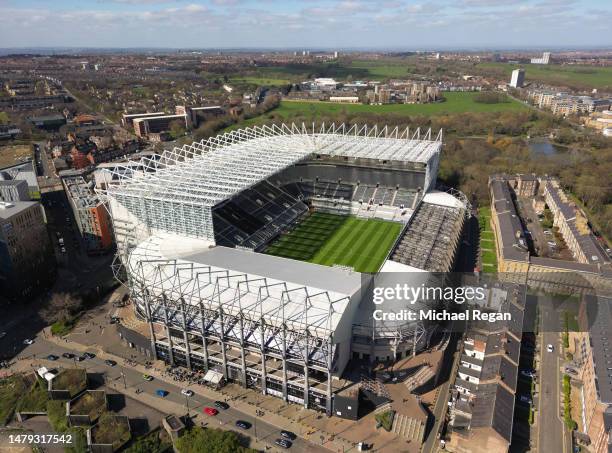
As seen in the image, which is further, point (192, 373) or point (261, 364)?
point (192, 373)

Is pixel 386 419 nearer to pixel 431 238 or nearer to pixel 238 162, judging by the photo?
pixel 431 238

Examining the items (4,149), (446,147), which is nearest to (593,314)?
(446,147)

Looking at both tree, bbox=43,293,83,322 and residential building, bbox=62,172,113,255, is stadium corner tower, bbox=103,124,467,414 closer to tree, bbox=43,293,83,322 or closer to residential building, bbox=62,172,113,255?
tree, bbox=43,293,83,322

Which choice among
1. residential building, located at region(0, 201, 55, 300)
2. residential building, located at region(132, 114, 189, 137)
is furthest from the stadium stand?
residential building, located at region(132, 114, 189, 137)

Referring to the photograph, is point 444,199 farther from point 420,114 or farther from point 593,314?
point 420,114

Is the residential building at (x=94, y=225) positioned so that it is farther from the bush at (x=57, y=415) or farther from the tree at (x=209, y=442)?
the tree at (x=209, y=442)
